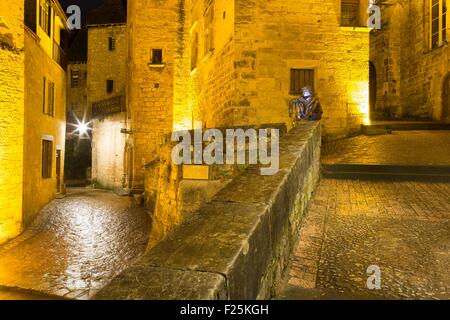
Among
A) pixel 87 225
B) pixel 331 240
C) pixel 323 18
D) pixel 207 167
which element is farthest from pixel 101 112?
pixel 331 240

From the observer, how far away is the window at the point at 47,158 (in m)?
15.6


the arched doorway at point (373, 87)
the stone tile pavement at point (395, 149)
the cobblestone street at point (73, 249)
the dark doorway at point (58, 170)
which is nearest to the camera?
the stone tile pavement at point (395, 149)

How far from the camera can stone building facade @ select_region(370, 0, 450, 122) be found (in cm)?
1566

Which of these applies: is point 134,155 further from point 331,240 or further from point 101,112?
point 331,240

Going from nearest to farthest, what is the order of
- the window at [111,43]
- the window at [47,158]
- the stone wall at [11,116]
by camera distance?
the stone wall at [11,116]
the window at [47,158]
the window at [111,43]

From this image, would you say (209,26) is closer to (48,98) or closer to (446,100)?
(48,98)

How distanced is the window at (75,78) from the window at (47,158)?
2279 centimetres

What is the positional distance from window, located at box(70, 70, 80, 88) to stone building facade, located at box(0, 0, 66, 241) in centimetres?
2000

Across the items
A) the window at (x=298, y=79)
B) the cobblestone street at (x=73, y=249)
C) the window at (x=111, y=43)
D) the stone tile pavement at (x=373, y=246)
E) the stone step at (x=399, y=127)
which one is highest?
the window at (x=111, y=43)

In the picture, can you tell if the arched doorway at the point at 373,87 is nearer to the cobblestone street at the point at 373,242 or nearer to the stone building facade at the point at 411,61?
the stone building facade at the point at 411,61

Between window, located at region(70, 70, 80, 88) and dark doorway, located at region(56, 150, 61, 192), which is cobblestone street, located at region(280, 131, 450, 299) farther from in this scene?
window, located at region(70, 70, 80, 88)

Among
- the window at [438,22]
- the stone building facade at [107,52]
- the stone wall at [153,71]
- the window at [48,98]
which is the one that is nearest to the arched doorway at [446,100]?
the window at [438,22]

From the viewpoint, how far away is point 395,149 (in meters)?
9.45

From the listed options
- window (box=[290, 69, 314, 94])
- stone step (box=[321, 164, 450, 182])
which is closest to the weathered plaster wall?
window (box=[290, 69, 314, 94])
